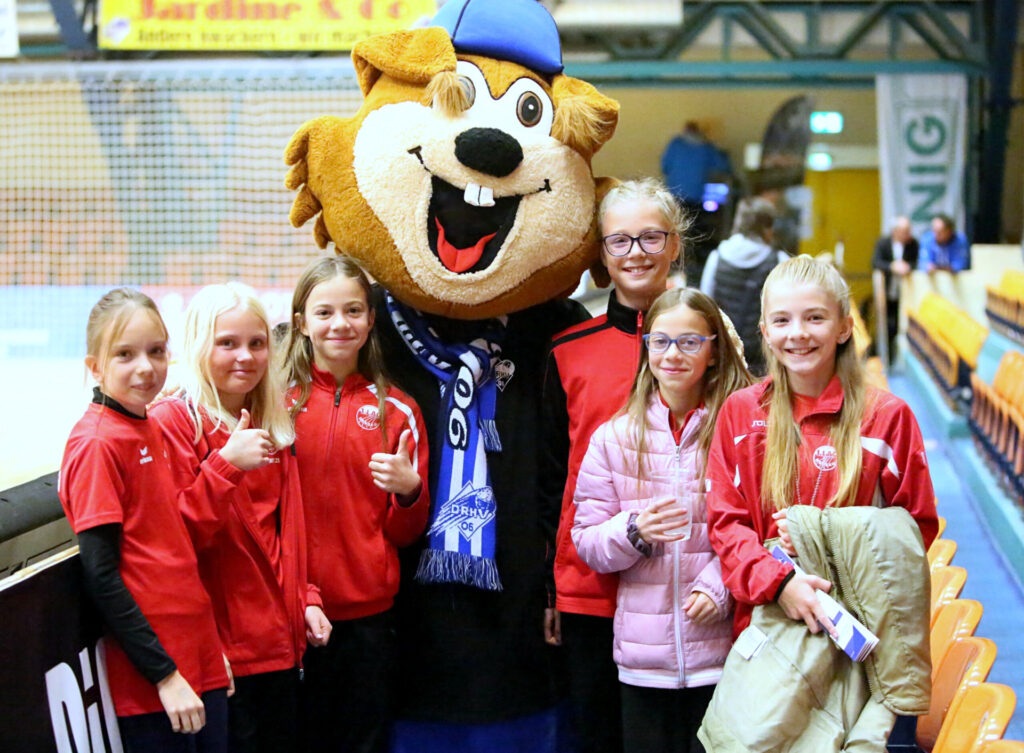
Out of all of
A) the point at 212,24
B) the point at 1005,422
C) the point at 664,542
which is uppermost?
the point at 212,24

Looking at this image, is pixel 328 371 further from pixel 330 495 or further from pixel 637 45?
pixel 637 45

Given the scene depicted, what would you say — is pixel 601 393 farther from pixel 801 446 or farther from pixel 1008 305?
pixel 1008 305

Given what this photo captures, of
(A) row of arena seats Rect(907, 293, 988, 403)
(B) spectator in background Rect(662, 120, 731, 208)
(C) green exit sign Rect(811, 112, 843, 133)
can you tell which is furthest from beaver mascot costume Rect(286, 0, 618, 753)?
(C) green exit sign Rect(811, 112, 843, 133)

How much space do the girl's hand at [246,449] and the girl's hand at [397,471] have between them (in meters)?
0.29

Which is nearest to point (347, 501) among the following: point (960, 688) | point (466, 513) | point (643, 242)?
point (466, 513)

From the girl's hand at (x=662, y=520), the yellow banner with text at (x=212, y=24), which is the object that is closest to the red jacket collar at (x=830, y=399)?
the girl's hand at (x=662, y=520)

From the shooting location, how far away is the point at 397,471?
91.0 inches

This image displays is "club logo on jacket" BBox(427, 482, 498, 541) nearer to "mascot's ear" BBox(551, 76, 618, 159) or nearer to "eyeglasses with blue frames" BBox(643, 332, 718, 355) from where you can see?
"eyeglasses with blue frames" BBox(643, 332, 718, 355)

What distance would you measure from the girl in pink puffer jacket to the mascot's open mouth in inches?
18.5

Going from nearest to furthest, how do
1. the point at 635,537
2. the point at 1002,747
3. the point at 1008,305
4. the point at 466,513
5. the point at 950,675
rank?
1. the point at 1002,747
2. the point at 635,537
3. the point at 950,675
4. the point at 466,513
5. the point at 1008,305

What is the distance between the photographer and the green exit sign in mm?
14227

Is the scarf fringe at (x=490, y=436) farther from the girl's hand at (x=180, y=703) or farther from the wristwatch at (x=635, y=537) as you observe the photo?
the girl's hand at (x=180, y=703)

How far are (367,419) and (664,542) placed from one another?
0.73m

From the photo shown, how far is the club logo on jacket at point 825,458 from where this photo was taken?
6.61 ft
